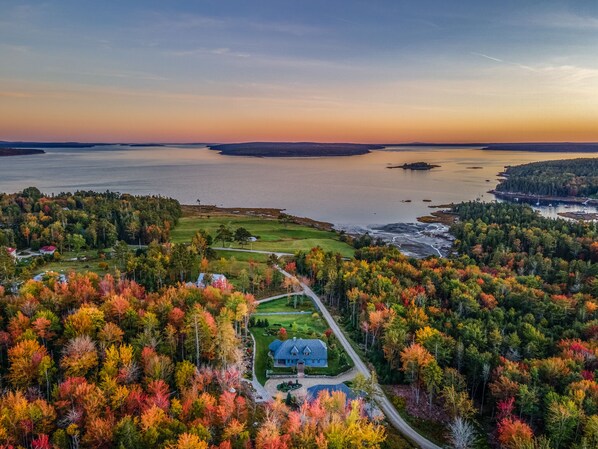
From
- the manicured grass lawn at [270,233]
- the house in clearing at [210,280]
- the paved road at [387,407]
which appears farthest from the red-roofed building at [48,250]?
the paved road at [387,407]

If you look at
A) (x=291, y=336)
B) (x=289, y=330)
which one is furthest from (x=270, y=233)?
(x=291, y=336)


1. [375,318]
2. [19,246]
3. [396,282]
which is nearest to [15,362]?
[375,318]

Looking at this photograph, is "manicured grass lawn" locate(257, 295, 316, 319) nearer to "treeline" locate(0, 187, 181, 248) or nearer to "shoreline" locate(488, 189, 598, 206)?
"treeline" locate(0, 187, 181, 248)

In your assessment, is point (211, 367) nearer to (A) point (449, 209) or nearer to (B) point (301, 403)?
(B) point (301, 403)

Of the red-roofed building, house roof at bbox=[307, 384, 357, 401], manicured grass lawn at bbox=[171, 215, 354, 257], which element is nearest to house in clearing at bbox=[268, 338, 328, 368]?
house roof at bbox=[307, 384, 357, 401]

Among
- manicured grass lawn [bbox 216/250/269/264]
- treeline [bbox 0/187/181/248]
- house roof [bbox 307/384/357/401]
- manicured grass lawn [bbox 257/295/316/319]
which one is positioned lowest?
house roof [bbox 307/384/357/401]

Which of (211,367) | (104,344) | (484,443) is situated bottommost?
(484,443)

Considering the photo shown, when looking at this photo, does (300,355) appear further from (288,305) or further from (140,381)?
(288,305)
